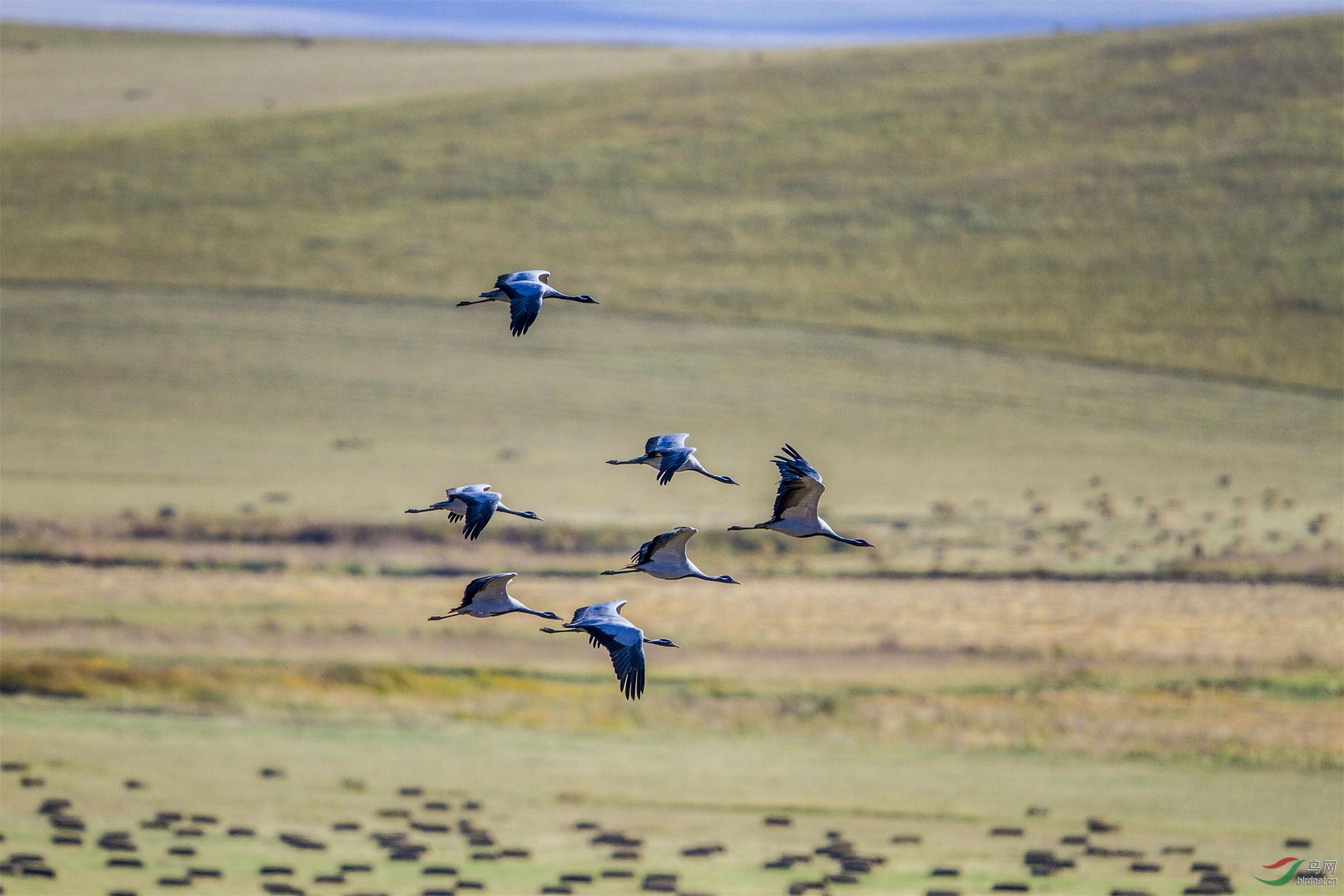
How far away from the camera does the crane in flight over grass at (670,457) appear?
30.7 ft

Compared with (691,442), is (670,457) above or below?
below

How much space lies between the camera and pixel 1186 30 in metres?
106

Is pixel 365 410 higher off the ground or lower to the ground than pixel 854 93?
lower

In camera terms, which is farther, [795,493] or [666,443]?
[795,493]

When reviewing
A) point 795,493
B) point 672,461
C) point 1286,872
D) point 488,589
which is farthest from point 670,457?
point 1286,872

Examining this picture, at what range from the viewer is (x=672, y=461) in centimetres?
948

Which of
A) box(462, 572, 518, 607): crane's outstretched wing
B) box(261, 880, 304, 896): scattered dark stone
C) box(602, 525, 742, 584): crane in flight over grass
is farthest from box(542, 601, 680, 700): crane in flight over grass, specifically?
box(261, 880, 304, 896): scattered dark stone

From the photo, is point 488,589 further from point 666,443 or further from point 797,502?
point 797,502

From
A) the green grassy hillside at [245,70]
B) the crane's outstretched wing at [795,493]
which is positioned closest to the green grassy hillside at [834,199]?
the green grassy hillside at [245,70]

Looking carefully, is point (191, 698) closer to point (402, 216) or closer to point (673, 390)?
point (673, 390)

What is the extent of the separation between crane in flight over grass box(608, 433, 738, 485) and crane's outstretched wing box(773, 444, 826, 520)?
353 millimetres

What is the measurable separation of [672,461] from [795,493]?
96 cm

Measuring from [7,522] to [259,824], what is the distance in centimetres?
2702

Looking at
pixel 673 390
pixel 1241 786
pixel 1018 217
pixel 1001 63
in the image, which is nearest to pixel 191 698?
pixel 1241 786
